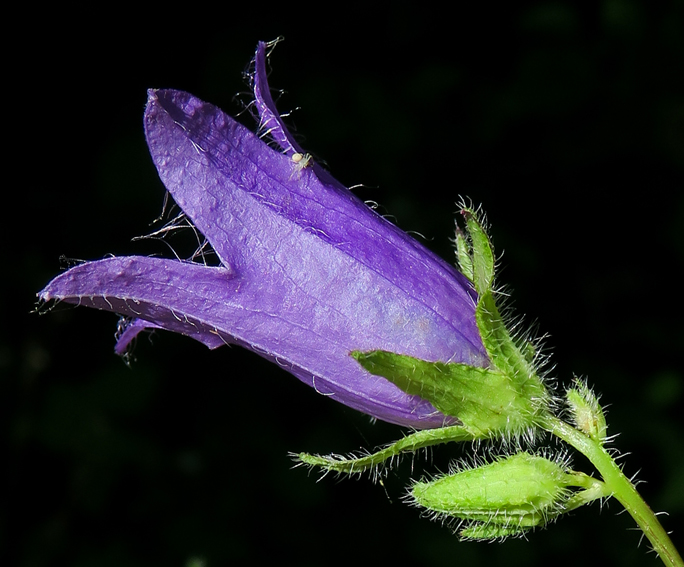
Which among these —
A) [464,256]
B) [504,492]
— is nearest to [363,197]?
[464,256]

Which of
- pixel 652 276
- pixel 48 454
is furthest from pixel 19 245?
pixel 652 276

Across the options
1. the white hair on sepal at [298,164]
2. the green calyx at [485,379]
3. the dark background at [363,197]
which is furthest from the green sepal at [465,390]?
the dark background at [363,197]

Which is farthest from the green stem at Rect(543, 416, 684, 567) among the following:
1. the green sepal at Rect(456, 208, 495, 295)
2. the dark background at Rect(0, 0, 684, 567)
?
the dark background at Rect(0, 0, 684, 567)

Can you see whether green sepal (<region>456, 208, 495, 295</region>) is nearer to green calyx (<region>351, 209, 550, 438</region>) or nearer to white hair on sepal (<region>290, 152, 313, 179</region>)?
green calyx (<region>351, 209, 550, 438</region>)

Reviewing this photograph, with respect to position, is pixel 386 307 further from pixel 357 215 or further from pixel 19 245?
pixel 19 245

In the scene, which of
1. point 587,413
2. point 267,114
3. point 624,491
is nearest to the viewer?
point 624,491

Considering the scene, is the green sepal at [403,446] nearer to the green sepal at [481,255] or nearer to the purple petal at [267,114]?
the green sepal at [481,255]

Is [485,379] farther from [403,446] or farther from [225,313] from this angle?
[225,313]
